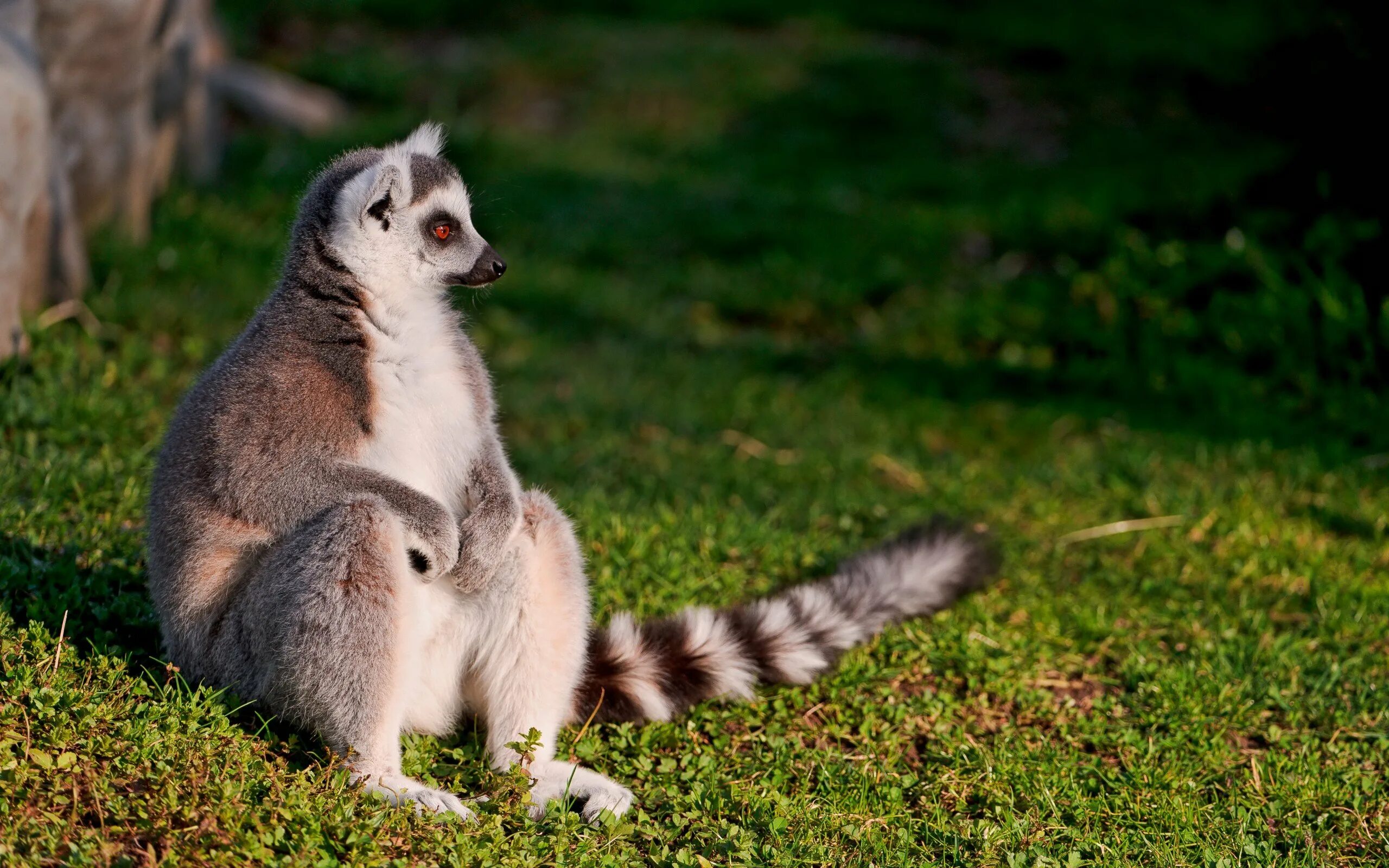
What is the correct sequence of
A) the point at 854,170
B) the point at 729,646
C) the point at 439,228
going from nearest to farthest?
the point at 439,228
the point at 729,646
the point at 854,170

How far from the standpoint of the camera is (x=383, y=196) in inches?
133

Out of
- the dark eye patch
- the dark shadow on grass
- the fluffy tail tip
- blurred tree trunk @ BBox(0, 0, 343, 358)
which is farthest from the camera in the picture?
the dark shadow on grass

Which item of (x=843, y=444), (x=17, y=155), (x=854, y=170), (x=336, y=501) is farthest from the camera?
(x=854, y=170)

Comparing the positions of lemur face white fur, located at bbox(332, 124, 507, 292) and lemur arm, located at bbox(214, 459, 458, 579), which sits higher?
lemur face white fur, located at bbox(332, 124, 507, 292)

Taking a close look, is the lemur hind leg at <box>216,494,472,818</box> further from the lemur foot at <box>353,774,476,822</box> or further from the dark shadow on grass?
the dark shadow on grass

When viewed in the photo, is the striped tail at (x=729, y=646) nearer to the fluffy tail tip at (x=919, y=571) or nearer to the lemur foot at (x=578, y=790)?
the fluffy tail tip at (x=919, y=571)

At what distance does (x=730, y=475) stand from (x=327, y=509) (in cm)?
334

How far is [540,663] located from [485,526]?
39cm

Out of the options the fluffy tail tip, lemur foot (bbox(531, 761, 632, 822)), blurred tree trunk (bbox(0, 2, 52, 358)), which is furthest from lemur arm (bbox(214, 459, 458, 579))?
blurred tree trunk (bbox(0, 2, 52, 358))

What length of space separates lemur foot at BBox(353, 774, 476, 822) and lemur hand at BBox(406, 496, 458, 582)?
0.50 meters

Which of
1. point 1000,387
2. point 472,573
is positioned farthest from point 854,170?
point 472,573

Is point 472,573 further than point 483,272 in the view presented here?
No

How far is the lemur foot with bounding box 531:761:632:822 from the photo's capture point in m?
3.34

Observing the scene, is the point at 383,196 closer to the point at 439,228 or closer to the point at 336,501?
the point at 439,228
